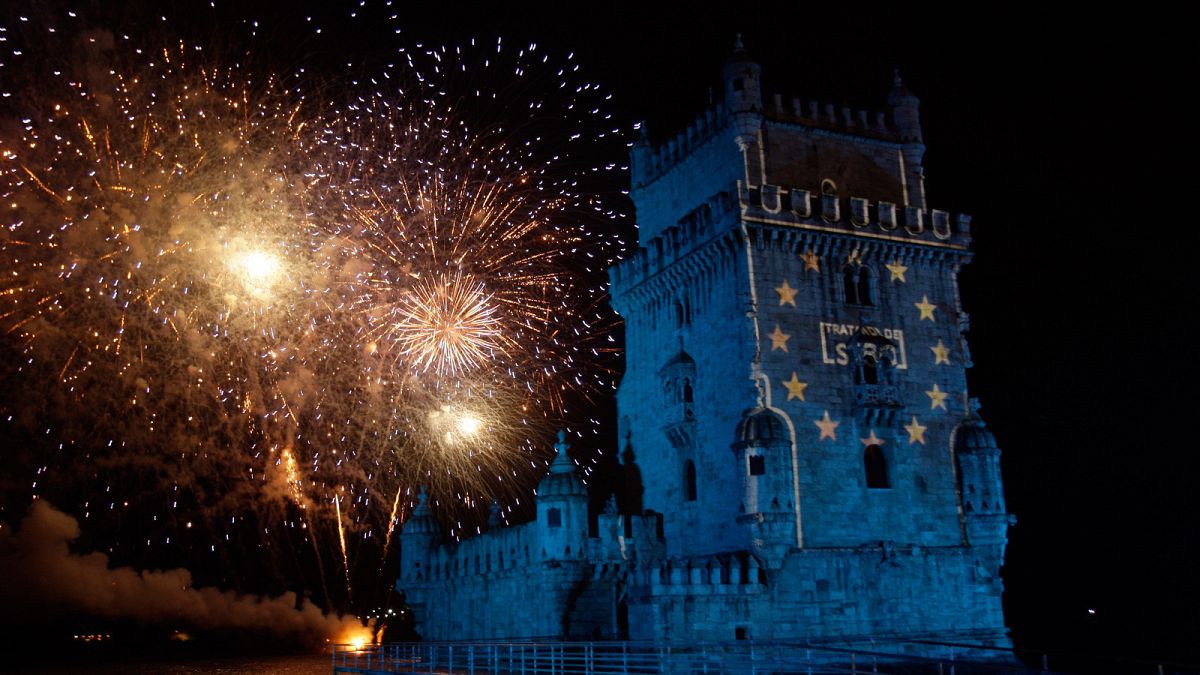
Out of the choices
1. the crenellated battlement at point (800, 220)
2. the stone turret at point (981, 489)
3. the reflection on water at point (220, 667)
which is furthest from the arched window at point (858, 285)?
the reflection on water at point (220, 667)

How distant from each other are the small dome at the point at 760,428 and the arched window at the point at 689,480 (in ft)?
14.7

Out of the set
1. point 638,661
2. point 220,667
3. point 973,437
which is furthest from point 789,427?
point 220,667

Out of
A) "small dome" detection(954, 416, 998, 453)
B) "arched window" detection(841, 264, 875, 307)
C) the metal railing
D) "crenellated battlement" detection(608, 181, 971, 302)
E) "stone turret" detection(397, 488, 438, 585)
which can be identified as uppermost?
"crenellated battlement" detection(608, 181, 971, 302)

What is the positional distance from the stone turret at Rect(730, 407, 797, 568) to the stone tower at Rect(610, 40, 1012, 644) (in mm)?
76

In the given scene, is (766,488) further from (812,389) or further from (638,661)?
(638,661)

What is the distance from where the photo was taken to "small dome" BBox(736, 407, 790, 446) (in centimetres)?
4366

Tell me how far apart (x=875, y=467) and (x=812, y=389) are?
4209 millimetres

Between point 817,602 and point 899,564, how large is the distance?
168 inches

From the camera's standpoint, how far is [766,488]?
143 feet

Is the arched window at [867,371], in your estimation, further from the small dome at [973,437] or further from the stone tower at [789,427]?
the small dome at [973,437]

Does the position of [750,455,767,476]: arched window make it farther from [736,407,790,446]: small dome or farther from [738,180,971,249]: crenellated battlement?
[738,180,971,249]: crenellated battlement

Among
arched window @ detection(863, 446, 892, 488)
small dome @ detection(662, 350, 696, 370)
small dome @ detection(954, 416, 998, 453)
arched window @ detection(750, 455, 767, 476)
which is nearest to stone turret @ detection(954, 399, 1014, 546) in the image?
small dome @ detection(954, 416, 998, 453)

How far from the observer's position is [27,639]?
70562 mm

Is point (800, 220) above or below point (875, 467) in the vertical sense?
above
